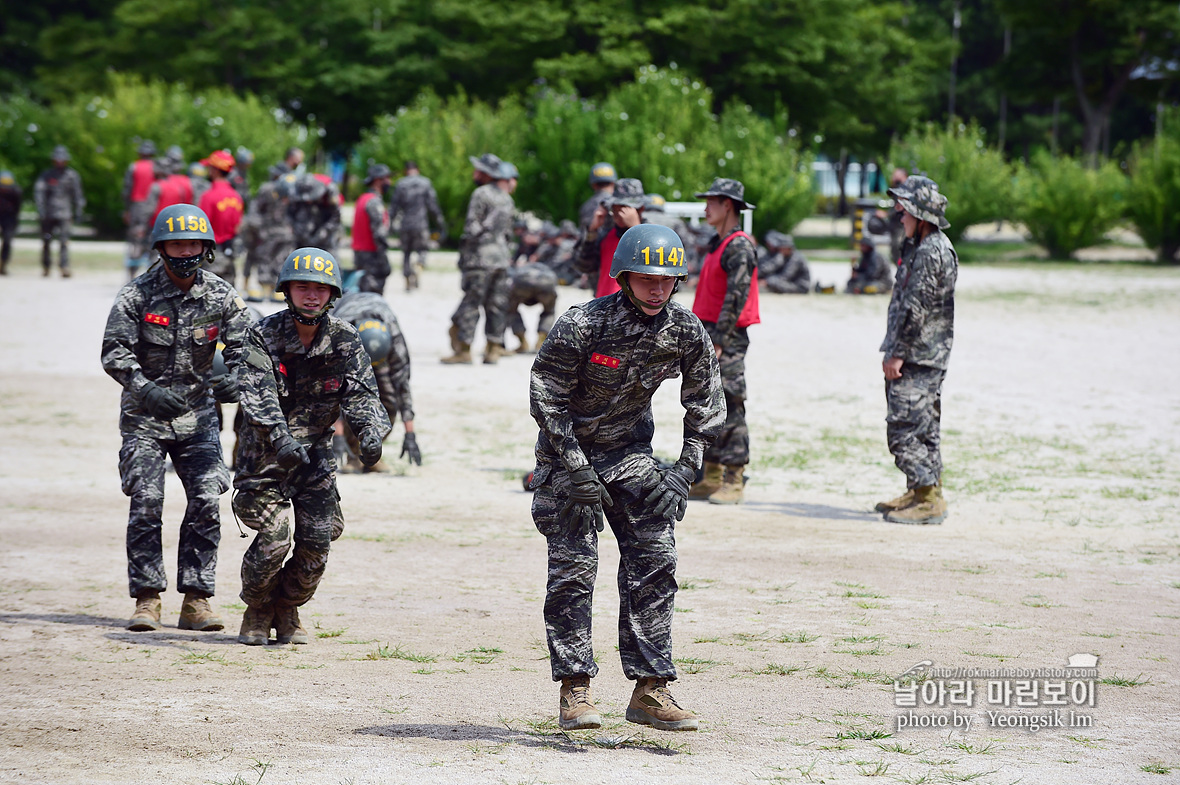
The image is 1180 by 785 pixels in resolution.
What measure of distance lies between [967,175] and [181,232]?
30.6 m

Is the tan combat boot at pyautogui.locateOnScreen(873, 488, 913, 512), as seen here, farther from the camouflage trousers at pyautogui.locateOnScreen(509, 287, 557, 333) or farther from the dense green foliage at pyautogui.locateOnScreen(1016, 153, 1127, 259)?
the dense green foliage at pyautogui.locateOnScreen(1016, 153, 1127, 259)

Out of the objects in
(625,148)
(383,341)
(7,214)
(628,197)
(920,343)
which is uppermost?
(625,148)

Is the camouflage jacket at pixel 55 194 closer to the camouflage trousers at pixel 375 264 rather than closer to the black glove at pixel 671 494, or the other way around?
the camouflage trousers at pixel 375 264

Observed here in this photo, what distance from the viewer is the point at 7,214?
2584cm

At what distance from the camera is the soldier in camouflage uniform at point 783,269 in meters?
25.1

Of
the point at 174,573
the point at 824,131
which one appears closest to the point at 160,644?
the point at 174,573

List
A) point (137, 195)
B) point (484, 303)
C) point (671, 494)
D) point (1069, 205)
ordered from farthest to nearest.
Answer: point (1069, 205) → point (137, 195) → point (484, 303) → point (671, 494)

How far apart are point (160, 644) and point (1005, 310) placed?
723 inches

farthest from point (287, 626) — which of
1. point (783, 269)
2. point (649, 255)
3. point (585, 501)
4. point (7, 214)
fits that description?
point (7, 214)

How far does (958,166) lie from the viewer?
35000mm

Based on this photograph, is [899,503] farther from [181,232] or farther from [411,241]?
[411,241]

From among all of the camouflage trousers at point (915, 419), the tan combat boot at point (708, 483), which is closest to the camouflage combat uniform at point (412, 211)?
the tan combat boot at point (708, 483)

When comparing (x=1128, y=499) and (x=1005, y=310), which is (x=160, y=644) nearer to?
(x=1128, y=499)

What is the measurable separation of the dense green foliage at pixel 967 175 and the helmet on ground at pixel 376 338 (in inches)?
1032
